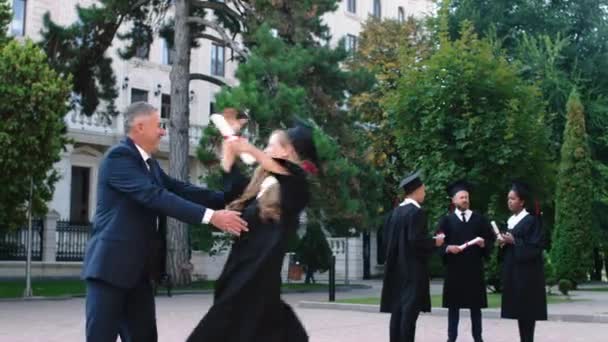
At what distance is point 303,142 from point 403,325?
13.1 ft

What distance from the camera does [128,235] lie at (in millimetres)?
6164

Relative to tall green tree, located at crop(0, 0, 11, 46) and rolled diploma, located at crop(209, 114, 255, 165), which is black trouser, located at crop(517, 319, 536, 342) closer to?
rolled diploma, located at crop(209, 114, 255, 165)

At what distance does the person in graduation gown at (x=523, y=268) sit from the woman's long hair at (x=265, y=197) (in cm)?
536

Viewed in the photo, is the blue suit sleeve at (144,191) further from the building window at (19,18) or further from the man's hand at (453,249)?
the building window at (19,18)

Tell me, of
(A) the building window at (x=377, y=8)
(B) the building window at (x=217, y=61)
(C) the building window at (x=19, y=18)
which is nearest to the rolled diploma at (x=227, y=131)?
(C) the building window at (x=19, y=18)

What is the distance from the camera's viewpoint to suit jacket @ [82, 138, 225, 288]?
607cm

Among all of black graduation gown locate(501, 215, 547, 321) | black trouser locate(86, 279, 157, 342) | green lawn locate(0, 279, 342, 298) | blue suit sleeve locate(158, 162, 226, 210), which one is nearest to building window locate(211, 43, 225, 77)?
green lawn locate(0, 279, 342, 298)

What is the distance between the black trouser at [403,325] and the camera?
923 cm

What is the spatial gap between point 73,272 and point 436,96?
17778mm

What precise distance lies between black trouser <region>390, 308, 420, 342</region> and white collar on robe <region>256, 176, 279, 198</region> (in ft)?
13.1

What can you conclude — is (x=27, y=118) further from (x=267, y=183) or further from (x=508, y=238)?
(x=267, y=183)

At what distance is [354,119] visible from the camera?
24.3 metres

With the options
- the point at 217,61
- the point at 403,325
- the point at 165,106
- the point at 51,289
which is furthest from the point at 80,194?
the point at 403,325

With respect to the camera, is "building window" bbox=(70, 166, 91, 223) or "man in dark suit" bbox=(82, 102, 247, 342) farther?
"building window" bbox=(70, 166, 91, 223)
